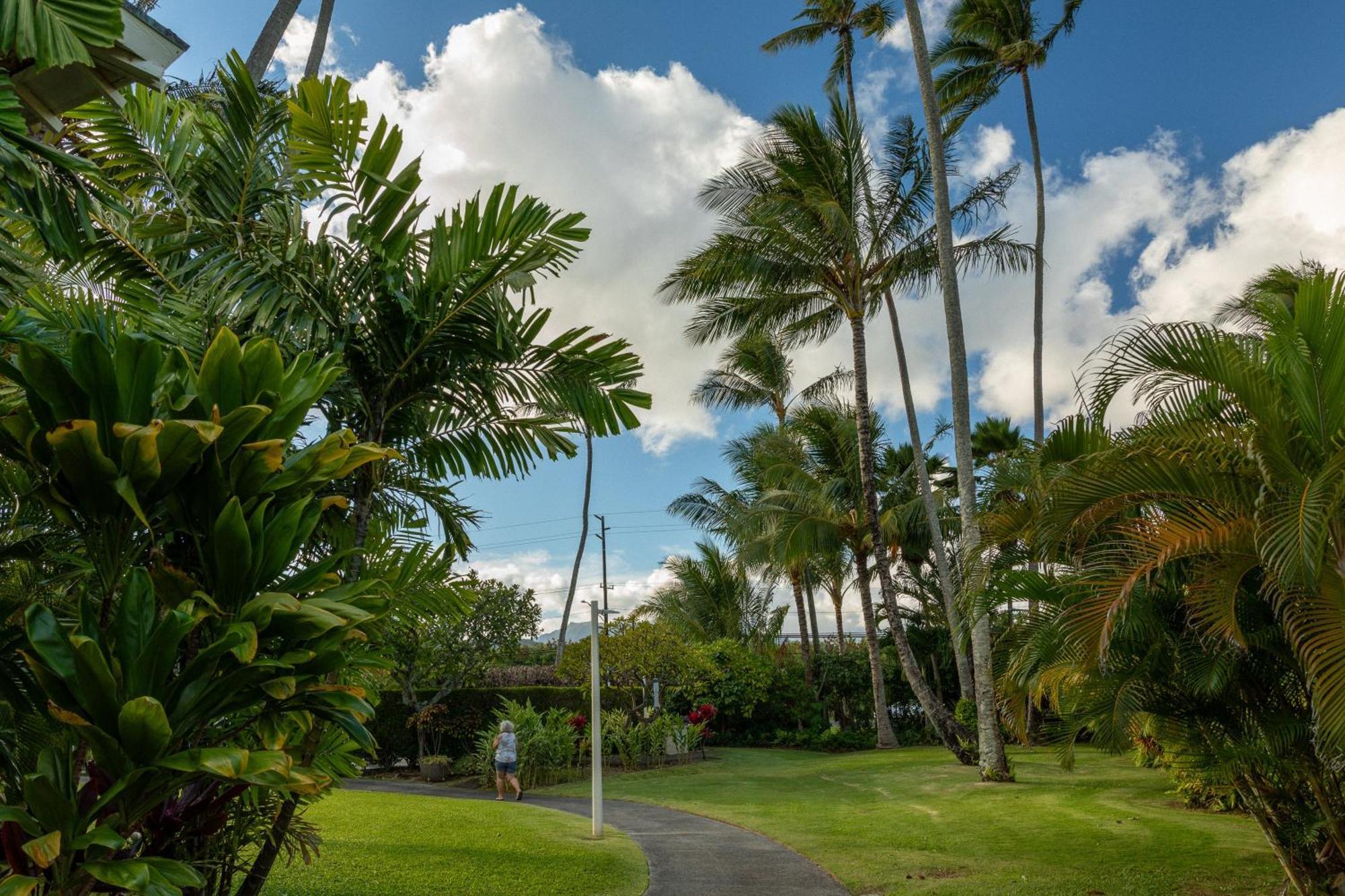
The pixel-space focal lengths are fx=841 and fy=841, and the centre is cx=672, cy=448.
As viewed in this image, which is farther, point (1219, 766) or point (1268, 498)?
point (1219, 766)

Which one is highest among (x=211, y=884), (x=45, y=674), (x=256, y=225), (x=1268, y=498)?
(x=256, y=225)

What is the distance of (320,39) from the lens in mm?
11461

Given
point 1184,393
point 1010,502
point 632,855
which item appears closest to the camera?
point 1184,393

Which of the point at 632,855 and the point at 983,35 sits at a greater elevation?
the point at 983,35

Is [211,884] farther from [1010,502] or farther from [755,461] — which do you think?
[755,461]

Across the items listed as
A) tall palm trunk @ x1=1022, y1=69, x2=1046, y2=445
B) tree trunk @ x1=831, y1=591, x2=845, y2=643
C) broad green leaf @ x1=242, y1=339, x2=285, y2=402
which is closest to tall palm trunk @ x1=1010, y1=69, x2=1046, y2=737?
tall palm trunk @ x1=1022, y1=69, x2=1046, y2=445

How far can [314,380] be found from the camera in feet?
10.9

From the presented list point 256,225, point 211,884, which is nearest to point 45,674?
point 211,884

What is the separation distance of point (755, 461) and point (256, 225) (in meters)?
25.3

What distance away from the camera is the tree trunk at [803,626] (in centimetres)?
2667

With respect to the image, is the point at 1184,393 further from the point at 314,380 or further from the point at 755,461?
the point at 755,461

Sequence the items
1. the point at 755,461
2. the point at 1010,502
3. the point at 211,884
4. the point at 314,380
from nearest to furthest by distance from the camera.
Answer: the point at 314,380
the point at 211,884
the point at 1010,502
the point at 755,461

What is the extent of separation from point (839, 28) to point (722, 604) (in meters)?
20.6

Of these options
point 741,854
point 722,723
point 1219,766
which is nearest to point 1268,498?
point 1219,766
